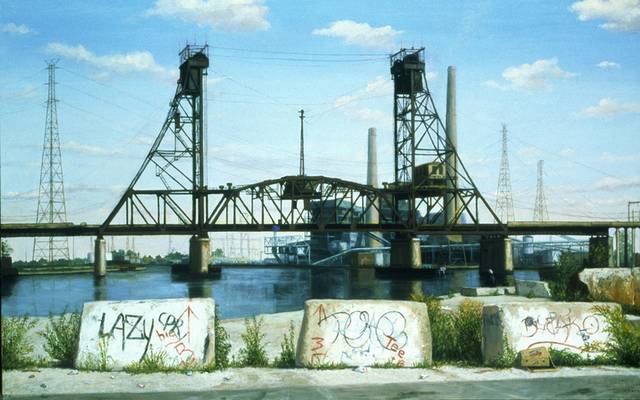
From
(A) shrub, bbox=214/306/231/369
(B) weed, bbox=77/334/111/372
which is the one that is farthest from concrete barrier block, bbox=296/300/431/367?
(B) weed, bbox=77/334/111/372

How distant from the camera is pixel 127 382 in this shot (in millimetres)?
10906

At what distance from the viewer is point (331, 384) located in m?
10.7

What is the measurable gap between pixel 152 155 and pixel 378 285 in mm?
39186

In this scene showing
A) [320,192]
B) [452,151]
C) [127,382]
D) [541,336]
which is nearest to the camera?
[127,382]

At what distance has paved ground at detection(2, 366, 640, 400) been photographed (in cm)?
989

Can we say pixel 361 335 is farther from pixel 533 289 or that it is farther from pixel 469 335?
pixel 533 289

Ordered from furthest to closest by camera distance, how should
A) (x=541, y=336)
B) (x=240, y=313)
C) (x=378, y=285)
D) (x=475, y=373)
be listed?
(x=378, y=285), (x=240, y=313), (x=541, y=336), (x=475, y=373)

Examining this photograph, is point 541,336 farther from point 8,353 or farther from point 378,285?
point 378,285

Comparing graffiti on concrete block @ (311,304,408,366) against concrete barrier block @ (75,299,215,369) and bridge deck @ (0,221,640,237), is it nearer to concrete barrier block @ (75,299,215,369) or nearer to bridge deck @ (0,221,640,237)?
concrete barrier block @ (75,299,215,369)

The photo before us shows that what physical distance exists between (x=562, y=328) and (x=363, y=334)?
13.1ft

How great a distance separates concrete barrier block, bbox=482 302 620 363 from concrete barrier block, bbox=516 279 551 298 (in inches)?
740

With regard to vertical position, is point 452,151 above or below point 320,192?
above

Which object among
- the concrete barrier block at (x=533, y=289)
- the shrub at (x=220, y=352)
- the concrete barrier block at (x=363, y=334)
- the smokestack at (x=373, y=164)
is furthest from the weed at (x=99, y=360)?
the smokestack at (x=373, y=164)

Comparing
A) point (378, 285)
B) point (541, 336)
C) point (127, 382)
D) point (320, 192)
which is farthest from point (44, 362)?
point (320, 192)
